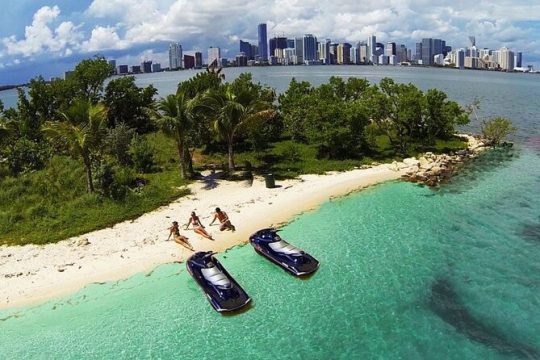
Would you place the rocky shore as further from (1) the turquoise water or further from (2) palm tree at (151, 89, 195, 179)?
(2) palm tree at (151, 89, 195, 179)

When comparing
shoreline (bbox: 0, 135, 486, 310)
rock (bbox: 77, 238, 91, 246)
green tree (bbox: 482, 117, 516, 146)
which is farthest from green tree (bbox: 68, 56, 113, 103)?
green tree (bbox: 482, 117, 516, 146)

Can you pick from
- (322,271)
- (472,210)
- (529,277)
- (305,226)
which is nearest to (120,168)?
Result: (305,226)

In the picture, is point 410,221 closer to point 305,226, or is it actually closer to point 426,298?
point 305,226

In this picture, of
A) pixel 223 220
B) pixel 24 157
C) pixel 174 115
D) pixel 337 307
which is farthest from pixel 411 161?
pixel 24 157

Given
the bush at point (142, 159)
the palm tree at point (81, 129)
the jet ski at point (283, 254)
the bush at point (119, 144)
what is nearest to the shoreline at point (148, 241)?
the jet ski at point (283, 254)

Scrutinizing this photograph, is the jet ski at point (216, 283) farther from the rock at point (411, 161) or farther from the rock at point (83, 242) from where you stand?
the rock at point (411, 161)
